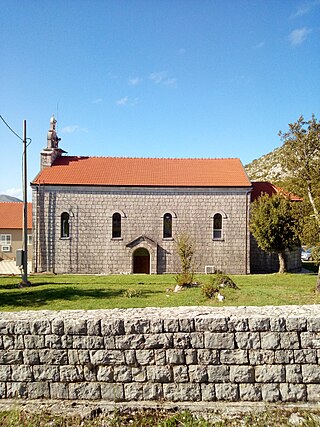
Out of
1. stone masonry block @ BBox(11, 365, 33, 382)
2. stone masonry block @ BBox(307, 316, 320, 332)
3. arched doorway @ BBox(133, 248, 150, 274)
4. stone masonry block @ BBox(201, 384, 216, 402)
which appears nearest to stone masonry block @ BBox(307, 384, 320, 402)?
stone masonry block @ BBox(307, 316, 320, 332)

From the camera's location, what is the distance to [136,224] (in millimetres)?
22203

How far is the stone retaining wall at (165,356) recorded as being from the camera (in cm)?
460

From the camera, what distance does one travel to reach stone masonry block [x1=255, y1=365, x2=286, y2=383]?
461cm

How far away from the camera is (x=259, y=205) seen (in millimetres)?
20562

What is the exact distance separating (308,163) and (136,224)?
39.3 ft

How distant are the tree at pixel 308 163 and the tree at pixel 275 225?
505cm

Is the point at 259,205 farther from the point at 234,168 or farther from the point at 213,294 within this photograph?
the point at 213,294

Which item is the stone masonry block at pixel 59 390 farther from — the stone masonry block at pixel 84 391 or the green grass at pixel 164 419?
the green grass at pixel 164 419

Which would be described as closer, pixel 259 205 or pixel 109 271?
pixel 259 205

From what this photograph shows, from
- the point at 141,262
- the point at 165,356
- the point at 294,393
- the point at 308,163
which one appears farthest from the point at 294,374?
the point at 141,262

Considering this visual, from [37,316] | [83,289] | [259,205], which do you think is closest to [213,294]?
[83,289]

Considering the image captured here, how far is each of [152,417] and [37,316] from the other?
7.55ft

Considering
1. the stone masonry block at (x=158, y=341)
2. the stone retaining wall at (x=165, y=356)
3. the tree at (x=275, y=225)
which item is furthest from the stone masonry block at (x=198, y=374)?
the tree at (x=275, y=225)

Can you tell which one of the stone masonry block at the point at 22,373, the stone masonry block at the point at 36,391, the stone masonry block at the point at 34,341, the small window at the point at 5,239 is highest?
the small window at the point at 5,239
